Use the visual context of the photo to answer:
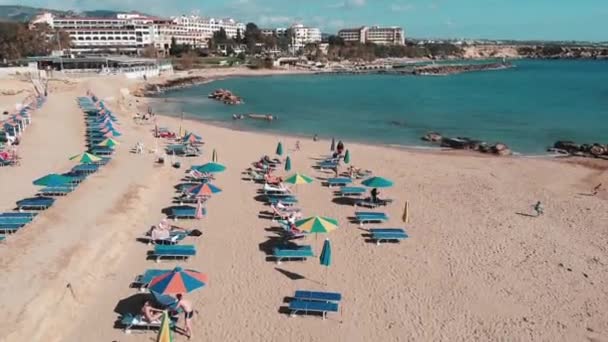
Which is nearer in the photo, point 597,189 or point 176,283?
point 176,283

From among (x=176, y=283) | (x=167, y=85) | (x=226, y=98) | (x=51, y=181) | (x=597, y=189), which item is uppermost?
(x=167, y=85)

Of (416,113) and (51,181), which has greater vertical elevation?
(416,113)

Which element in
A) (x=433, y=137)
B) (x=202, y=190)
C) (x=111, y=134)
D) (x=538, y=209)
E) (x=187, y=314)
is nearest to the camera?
(x=187, y=314)

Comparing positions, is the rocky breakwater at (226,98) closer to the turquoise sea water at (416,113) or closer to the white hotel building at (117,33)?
the turquoise sea water at (416,113)

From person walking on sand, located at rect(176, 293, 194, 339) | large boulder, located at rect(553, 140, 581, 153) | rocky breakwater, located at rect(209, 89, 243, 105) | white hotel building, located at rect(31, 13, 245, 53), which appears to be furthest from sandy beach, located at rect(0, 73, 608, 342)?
white hotel building, located at rect(31, 13, 245, 53)

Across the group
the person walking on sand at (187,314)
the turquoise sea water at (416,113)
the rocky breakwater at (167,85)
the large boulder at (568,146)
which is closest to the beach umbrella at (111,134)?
the turquoise sea water at (416,113)

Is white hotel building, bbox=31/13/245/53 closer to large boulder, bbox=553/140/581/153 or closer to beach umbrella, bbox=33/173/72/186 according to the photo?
large boulder, bbox=553/140/581/153

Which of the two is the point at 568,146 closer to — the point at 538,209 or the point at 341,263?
the point at 538,209

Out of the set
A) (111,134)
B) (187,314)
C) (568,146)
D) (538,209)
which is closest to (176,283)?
(187,314)
